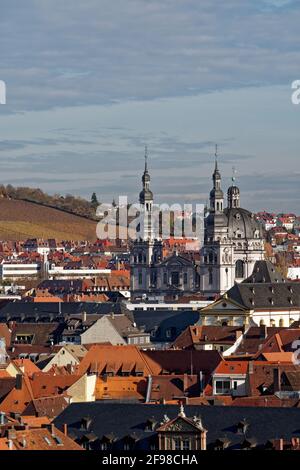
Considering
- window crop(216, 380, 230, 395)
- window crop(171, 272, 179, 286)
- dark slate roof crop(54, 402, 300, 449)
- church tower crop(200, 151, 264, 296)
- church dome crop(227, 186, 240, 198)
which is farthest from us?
church dome crop(227, 186, 240, 198)

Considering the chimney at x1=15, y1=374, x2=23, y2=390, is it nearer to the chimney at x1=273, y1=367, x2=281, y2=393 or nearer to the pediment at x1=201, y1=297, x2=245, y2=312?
the chimney at x1=273, y1=367, x2=281, y2=393

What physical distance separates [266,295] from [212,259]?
1390 inches

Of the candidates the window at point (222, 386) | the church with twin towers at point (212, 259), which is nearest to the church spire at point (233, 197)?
the church with twin towers at point (212, 259)

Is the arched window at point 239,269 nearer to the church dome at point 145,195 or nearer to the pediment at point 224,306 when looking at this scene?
the church dome at point 145,195

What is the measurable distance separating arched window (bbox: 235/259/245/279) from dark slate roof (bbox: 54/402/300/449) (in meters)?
94.9

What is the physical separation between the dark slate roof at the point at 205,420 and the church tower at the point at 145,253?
96.3 metres

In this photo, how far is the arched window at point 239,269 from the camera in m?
144

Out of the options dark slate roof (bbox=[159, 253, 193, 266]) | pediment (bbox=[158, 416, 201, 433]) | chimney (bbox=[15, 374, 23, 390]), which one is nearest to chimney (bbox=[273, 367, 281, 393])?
chimney (bbox=[15, 374, 23, 390])

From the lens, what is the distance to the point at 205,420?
1809 inches

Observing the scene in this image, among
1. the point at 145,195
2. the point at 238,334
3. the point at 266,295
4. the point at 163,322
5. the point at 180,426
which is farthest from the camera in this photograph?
the point at 145,195

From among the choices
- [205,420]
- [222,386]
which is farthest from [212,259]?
[205,420]

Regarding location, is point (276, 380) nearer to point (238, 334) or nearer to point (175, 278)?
point (238, 334)

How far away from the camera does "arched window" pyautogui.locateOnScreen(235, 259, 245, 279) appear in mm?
143875
